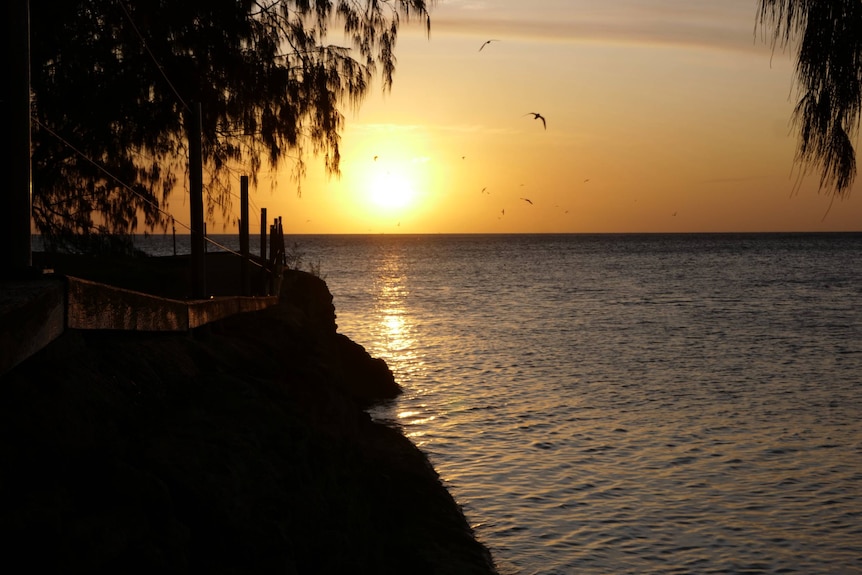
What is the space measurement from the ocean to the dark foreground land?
2767mm

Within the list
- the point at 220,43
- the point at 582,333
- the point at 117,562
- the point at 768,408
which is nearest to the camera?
the point at 117,562

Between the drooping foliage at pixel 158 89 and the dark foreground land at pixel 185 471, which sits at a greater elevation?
the drooping foliage at pixel 158 89

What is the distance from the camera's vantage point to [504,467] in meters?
13.7

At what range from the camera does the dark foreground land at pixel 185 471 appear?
334 centimetres

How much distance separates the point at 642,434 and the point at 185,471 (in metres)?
13.1

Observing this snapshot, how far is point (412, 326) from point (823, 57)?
34.7 meters

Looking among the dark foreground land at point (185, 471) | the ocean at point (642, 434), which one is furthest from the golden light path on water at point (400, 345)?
the dark foreground land at point (185, 471)

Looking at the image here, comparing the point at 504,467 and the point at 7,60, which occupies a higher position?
the point at 7,60

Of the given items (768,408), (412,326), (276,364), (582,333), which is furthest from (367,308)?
(276,364)

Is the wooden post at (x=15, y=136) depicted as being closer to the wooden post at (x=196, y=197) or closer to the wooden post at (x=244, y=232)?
the wooden post at (x=196, y=197)

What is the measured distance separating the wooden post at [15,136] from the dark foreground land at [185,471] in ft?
1.62

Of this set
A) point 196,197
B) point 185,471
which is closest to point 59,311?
point 185,471

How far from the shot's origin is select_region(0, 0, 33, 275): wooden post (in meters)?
4.09

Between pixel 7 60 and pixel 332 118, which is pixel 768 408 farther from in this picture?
pixel 7 60
